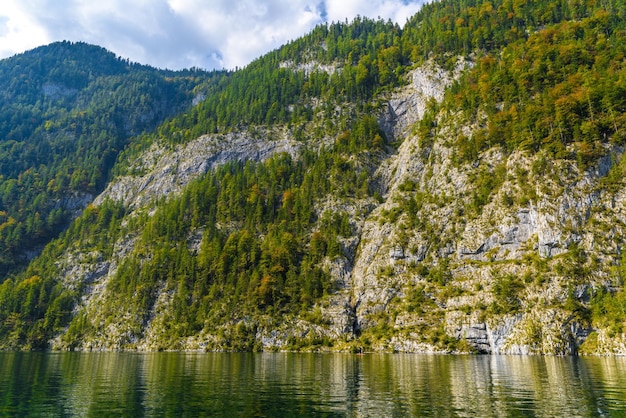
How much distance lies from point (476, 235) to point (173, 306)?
304 feet

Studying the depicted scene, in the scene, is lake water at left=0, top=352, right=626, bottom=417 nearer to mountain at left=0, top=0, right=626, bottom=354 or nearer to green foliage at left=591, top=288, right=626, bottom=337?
green foliage at left=591, top=288, right=626, bottom=337

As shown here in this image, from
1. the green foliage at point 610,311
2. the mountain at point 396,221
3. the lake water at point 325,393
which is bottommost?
the lake water at point 325,393

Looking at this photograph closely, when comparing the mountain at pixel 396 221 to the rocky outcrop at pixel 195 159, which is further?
the rocky outcrop at pixel 195 159

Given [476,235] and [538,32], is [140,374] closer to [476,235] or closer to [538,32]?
[476,235]

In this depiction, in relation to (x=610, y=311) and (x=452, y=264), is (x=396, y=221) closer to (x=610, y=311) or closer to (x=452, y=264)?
(x=452, y=264)

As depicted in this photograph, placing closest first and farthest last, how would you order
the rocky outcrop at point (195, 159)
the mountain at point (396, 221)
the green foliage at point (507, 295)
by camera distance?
the green foliage at point (507, 295) → the mountain at point (396, 221) → the rocky outcrop at point (195, 159)

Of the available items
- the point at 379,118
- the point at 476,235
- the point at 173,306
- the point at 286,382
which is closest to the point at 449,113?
the point at 379,118

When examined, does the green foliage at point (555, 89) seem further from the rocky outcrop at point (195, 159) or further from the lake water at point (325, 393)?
the rocky outcrop at point (195, 159)

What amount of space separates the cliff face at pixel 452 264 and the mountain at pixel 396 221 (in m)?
0.44

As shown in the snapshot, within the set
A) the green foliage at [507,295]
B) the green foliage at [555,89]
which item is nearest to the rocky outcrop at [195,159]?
the green foliage at [555,89]

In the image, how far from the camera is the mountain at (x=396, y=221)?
92.4m

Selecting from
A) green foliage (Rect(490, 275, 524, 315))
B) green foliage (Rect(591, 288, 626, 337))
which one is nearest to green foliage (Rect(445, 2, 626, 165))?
green foliage (Rect(591, 288, 626, 337))

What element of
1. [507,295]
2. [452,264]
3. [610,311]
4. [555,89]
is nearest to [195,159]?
[452,264]

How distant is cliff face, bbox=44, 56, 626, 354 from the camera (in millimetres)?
86625
